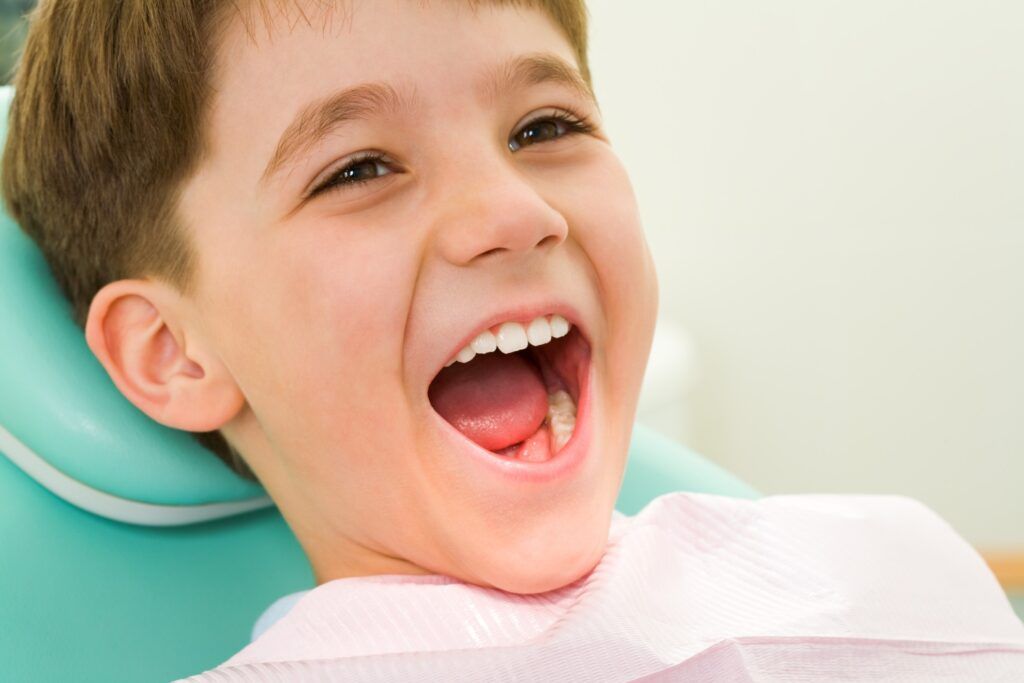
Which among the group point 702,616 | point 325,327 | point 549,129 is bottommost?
point 702,616

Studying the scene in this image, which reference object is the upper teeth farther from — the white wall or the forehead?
the white wall

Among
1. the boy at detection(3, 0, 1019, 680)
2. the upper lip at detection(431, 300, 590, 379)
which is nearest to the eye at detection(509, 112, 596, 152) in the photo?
the boy at detection(3, 0, 1019, 680)

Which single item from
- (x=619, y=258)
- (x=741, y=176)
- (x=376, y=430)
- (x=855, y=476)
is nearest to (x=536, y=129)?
(x=619, y=258)

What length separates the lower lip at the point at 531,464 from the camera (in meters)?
0.71

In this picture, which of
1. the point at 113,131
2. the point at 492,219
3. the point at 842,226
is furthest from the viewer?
the point at 842,226

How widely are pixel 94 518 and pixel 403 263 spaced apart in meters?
0.35

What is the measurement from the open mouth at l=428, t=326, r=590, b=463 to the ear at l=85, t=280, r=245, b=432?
0.15 m

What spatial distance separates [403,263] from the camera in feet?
2.31

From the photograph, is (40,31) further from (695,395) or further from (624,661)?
(695,395)

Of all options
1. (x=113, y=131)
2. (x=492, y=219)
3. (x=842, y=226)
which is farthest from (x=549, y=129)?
(x=842, y=226)

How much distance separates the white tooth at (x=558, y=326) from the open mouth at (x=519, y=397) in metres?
0.04

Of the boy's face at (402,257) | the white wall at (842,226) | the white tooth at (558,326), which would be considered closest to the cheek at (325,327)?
the boy's face at (402,257)

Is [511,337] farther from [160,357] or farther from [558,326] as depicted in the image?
[160,357]

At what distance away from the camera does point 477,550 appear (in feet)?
2.35
